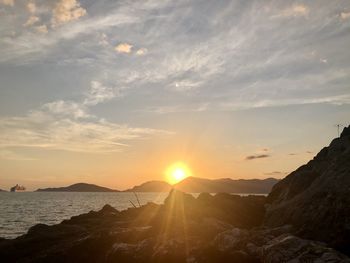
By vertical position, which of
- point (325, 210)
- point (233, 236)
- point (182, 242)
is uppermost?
point (325, 210)

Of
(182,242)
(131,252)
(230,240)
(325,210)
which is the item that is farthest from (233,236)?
(131,252)

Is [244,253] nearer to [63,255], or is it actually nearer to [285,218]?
[285,218]

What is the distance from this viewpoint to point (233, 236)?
21.3 m

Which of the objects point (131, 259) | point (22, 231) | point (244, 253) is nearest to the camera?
point (244, 253)

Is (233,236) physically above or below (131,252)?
above

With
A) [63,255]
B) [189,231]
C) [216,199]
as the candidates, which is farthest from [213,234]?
[216,199]

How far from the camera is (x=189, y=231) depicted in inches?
1001

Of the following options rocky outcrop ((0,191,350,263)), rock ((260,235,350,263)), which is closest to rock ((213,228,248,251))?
rocky outcrop ((0,191,350,263))

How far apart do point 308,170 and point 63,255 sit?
20898 millimetres

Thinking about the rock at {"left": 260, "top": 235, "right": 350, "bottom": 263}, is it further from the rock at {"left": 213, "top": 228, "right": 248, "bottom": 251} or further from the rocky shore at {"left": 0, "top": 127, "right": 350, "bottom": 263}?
the rock at {"left": 213, "top": 228, "right": 248, "bottom": 251}

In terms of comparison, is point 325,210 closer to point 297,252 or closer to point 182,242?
point 297,252

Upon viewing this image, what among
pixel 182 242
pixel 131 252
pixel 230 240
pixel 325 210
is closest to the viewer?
pixel 230 240

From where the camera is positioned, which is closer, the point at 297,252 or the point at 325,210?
the point at 297,252

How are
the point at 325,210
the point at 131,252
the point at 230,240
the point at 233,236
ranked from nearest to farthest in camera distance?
the point at 230,240 → the point at 233,236 → the point at 131,252 → the point at 325,210
